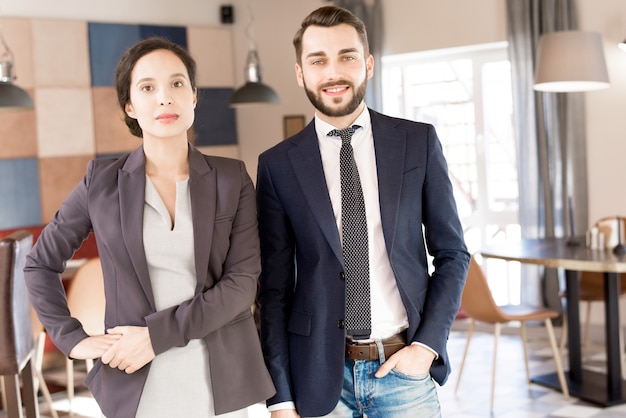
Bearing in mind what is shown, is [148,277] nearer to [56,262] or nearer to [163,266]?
[163,266]

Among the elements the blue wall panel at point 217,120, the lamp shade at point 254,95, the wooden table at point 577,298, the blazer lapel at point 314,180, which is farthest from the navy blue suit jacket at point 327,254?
the blue wall panel at point 217,120

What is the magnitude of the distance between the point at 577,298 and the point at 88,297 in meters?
2.79

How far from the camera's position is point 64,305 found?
1.73 metres

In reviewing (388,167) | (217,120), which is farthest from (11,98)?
(388,167)

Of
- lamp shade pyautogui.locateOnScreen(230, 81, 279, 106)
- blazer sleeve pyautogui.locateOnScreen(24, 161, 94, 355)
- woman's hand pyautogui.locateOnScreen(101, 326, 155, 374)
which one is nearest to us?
woman's hand pyautogui.locateOnScreen(101, 326, 155, 374)

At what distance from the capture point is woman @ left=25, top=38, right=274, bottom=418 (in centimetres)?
163

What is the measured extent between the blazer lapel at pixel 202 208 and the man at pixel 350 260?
8.7 inches

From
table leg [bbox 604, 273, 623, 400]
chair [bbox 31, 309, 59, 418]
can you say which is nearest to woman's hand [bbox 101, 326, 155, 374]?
chair [bbox 31, 309, 59, 418]

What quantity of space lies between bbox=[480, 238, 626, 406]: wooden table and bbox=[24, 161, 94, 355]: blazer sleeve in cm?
298

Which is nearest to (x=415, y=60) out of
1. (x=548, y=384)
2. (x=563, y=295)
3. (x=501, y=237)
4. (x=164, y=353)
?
(x=501, y=237)

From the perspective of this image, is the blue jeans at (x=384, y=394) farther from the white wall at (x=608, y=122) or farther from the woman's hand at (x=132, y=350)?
the white wall at (x=608, y=122)

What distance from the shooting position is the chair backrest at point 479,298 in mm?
4344

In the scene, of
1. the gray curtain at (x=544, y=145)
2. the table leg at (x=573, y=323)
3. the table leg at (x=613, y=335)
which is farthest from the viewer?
the gray curtain at (x=544, y=145)

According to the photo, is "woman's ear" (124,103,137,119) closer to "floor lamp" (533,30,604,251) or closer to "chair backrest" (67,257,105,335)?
"chair backrest" (67,257,105,335)
